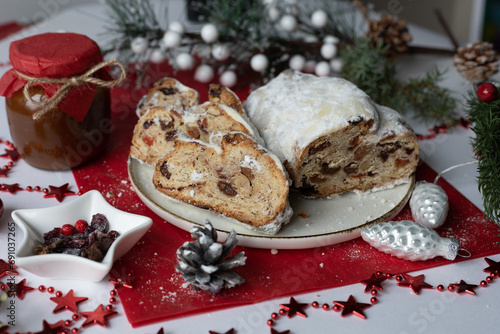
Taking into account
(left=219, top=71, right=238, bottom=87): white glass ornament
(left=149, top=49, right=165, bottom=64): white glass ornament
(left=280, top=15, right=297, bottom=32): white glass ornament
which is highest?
(left=280, top=15, right=297, bottom=32): white glass ornament

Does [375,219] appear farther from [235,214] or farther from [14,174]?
[14,174]

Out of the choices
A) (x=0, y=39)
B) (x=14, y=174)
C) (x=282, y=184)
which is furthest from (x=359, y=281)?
(x=0, y=39)

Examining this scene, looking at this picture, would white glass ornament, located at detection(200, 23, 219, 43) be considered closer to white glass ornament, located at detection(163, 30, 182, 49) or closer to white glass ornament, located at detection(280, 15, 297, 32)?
white glass ornament, located at detection(163, 30, 182, 49)

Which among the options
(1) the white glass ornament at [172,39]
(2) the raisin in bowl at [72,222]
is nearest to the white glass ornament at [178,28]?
(1) the white glass ornament at [172,39]

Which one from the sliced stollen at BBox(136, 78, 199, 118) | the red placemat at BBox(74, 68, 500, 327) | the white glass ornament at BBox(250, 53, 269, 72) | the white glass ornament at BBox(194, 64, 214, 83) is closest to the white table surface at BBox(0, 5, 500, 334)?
the red placemat at BBox(74, 68, 500, 327)

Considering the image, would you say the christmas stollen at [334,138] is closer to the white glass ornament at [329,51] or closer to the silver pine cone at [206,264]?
the silver pine cone at [206,264]

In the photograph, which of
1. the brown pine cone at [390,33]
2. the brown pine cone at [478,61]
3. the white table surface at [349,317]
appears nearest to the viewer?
the white table surface at [349,317]
